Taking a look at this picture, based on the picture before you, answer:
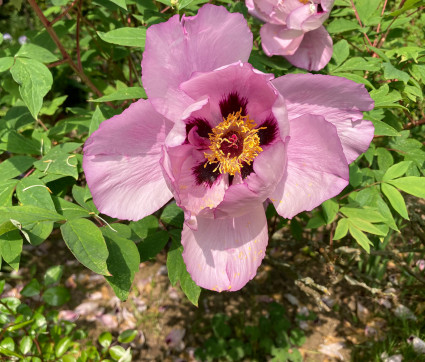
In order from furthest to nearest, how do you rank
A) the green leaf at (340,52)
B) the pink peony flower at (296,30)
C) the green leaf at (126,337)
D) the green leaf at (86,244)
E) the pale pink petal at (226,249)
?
the green leaf at (126,337)
the green leaf at (340,52)
the pink peony flower at (296,30)
the pale pink petal at (226,249)
the green leaf at (86,244)

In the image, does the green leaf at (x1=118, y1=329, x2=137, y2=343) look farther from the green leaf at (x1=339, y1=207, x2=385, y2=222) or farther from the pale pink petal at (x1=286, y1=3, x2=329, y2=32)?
the pale pink petal at (x1=286, y1=3, x2=329, y2=32)

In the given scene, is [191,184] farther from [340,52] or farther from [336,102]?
[340,52]

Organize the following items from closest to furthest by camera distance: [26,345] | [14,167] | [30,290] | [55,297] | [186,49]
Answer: [186,49], [14,167], [26,345], [30,290], [55,297]

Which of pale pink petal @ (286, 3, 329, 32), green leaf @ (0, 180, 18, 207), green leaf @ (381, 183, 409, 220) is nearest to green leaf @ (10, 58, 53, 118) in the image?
green leaf @ (0, 180, 18, 207)

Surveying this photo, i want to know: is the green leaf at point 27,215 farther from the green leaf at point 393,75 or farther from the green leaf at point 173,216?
the green leaf at point 393,75

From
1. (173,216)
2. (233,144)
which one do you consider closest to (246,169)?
(233,144)

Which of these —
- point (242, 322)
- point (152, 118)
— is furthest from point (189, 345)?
point (152, 118)

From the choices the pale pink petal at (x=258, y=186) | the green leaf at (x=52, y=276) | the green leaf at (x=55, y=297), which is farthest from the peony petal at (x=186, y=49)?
the green leaf at (x=55, y=297)
